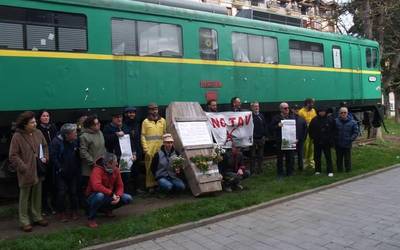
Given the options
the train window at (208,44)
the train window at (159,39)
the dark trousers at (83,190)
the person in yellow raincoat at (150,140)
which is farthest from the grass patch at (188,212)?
the train window at (159,39)

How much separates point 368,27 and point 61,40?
46.3 feet

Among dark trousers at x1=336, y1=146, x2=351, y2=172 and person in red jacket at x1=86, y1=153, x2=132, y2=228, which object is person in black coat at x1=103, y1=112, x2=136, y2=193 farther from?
dark trousers at x1=336, y1=146, x2=351, y2=172

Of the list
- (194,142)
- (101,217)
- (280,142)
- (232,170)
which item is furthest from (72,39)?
(280,142)

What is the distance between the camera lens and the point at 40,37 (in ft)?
27.6

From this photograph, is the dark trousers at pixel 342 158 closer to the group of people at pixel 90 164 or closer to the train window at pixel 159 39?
the group of people at pixel 90 164

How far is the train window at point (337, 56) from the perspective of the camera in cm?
1554

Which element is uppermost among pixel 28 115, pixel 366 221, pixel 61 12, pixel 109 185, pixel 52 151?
pixel 61 12

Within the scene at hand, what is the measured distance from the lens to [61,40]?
8688 millimetres

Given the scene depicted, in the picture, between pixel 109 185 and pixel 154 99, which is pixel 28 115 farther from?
pixel 154 99

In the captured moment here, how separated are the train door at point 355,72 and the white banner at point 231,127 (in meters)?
7.52

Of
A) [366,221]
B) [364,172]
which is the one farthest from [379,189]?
[366,221]

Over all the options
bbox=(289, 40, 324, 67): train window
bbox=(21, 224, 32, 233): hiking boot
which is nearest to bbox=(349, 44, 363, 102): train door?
bbox=(289, 40, 324, 67): train window

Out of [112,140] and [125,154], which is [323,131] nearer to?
[125,154]

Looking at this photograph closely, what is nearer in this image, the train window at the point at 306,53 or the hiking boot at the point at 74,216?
the hiking boot at the point at 74,216
